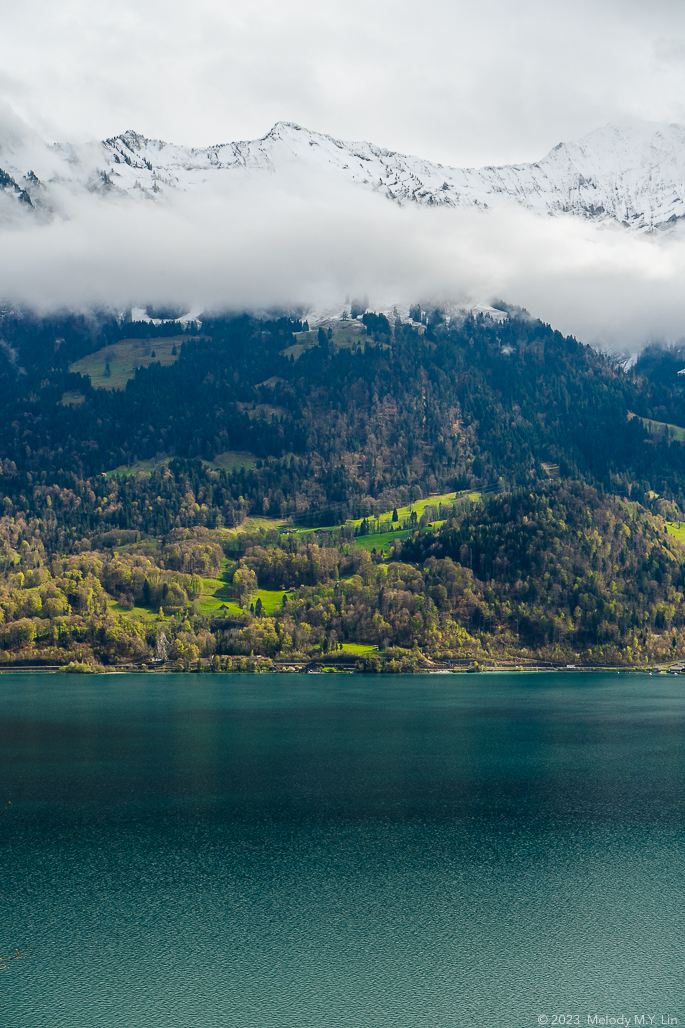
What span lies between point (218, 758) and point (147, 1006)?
2225 inches

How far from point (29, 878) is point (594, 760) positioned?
6131 centimetres

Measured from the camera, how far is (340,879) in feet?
180

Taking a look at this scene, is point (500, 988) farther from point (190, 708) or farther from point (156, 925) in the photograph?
point (190, 708)

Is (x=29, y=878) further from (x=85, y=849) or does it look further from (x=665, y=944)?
(x=665, y=944)

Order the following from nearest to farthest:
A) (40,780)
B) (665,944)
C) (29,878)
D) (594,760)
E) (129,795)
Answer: (665,944) < (29,878) < (129,795) < (40,780) < (594,760)

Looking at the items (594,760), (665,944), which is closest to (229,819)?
(665,944)

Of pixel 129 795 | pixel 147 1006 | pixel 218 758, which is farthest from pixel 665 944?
pixel 218 758

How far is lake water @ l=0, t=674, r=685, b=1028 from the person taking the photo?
39.9m

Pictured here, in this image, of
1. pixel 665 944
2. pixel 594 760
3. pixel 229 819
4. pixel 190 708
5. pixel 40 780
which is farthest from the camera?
pixel 190 708

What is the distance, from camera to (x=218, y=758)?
9500 centimetres

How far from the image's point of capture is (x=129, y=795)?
252 ft

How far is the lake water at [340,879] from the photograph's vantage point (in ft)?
131

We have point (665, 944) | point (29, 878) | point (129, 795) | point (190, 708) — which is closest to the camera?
point (665, 944)

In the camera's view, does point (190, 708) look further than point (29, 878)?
Yes
